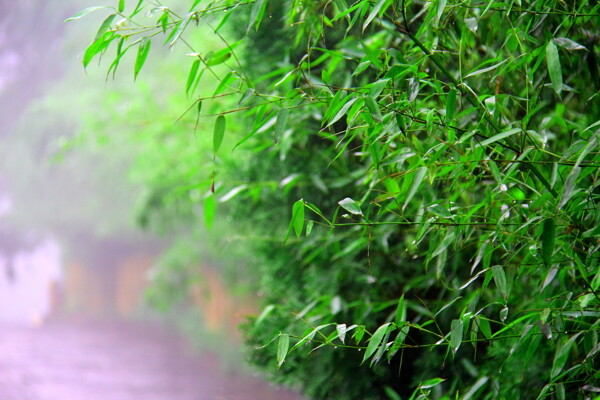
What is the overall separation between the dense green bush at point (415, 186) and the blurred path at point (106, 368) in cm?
163

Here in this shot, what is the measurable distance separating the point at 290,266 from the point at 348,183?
194 mm

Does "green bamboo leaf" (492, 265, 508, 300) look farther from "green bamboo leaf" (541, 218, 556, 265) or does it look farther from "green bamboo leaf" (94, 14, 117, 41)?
"green bamboo leaf" (94, 14, 117, 41)

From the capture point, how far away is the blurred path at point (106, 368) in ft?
8.61

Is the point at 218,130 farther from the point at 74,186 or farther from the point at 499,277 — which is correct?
the point at 74,186

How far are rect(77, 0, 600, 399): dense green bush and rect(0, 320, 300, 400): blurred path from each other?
1.63 m

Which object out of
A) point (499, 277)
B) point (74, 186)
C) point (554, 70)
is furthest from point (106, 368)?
point (554, 70)

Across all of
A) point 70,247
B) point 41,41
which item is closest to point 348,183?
point 41,41

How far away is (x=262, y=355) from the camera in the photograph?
1.14 m

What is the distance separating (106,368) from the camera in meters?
3.02

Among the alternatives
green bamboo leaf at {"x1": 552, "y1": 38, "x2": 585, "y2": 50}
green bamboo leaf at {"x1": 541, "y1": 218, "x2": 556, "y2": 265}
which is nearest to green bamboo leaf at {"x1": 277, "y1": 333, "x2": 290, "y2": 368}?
green bamboo leaf at {"x1": 541, "y1": 218, "x2": 556, "y2": 265}

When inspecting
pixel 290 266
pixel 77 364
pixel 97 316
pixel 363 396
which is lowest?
pixel 97 316

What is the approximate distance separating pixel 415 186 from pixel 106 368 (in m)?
2.75

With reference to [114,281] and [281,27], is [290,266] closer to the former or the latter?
[281,27]

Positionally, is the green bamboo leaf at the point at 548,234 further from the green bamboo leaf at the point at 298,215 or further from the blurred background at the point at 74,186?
the blurred background at the point at 74,186
